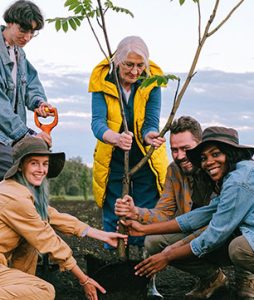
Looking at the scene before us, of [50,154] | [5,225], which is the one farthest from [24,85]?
[5,225]

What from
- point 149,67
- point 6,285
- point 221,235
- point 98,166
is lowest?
point 6,285

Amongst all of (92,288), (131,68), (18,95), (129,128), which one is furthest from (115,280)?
(18,95)

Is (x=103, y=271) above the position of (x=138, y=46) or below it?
below

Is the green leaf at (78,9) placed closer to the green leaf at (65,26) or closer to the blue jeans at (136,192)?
the green leaf at (65,26)

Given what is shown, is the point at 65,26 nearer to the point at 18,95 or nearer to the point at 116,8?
the point at 116,8

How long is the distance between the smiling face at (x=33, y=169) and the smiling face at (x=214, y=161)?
1.06 metres

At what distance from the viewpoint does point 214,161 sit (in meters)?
4.62

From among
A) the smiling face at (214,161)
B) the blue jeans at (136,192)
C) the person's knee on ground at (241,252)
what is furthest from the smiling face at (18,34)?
the person's knee on ground at (241,252)

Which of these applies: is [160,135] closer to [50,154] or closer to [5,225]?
[50,154]

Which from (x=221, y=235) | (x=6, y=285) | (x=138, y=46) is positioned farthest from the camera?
(x=138, y=46)

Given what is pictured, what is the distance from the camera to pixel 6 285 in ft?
14.1

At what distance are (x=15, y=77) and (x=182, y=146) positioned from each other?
4.68 ft

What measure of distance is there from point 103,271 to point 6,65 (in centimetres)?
178

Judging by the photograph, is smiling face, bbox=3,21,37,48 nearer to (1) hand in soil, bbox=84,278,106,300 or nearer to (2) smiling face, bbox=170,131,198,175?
(2) smiling face, bbox=170,131,198,175
